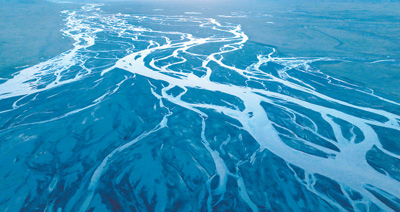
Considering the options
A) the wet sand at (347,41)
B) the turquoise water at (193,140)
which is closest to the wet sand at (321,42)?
the wet sand at (347,41)

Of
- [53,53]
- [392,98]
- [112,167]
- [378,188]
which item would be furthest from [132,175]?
[53,53]

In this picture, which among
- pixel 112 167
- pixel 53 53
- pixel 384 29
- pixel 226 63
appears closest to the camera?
pixel 112 167

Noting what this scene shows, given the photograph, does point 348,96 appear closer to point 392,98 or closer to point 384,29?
point 392,98

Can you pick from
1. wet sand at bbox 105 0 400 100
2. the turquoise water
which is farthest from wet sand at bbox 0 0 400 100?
the turquoise water

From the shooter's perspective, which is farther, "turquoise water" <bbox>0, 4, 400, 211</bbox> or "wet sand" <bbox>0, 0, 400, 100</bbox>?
"wet sand" <bbox>0, 0, 400, 100</bbox>

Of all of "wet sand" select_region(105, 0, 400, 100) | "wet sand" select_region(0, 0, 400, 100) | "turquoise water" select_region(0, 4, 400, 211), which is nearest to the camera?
"turquoise water" select_region(0, 4, 400, 211)

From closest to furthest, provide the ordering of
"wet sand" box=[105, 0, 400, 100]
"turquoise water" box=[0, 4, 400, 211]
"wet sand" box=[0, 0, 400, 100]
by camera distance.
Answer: "turquoise water" box=[0, 4, 400, 211]
"wet sand" box=[105, 0, 400, 100]
"wet sand" box=[0, 0, 400, 100]

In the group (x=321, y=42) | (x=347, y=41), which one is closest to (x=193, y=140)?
(x=321, y=42)

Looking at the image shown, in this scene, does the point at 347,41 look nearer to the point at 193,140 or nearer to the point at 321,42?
the point at 321,42

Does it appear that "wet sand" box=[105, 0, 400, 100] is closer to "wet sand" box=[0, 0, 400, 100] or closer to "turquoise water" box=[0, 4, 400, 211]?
"wet sand" box=[0, 0, 400, 100]
